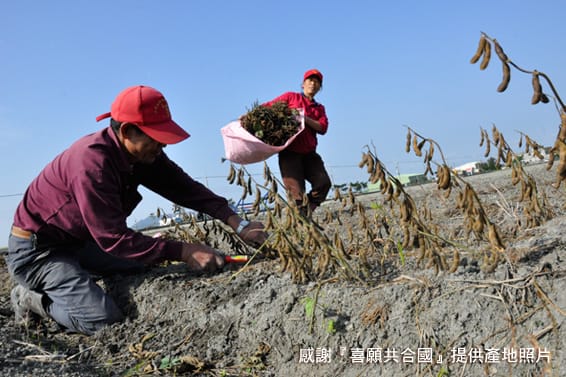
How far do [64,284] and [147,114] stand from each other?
1168 millimetres

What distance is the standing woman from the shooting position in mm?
4906

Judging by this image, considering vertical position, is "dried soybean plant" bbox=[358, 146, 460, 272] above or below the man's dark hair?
below

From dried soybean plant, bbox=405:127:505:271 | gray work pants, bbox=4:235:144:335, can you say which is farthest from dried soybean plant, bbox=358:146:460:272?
gray work pants, bbox=4:235:144:335

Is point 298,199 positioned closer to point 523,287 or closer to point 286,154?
point 286,154

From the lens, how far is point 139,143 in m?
2.90

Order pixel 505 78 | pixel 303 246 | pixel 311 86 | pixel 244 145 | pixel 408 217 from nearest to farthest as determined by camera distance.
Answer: pixel 505 78
pixel 408 217
pixel 303 246
pixel 244 145
pixel 311 86

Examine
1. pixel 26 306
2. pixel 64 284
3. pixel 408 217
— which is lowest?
pixel 26 306

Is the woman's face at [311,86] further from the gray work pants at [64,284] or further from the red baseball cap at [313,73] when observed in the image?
the gray work pants at [64,284]

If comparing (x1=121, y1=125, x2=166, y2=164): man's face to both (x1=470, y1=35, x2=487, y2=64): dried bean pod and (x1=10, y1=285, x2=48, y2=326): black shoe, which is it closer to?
(x1=10, y1=285, x2=48, y2=326): black shoe

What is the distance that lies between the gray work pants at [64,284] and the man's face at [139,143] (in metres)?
0.82

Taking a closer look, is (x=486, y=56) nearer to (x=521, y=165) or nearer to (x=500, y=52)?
Result: (x=500, y=52)

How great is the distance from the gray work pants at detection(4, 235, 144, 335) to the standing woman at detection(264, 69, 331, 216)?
2.18 meters

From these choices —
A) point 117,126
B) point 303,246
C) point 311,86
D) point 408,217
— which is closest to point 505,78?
point 408,217

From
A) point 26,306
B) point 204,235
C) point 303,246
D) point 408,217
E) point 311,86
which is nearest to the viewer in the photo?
point 408,217
